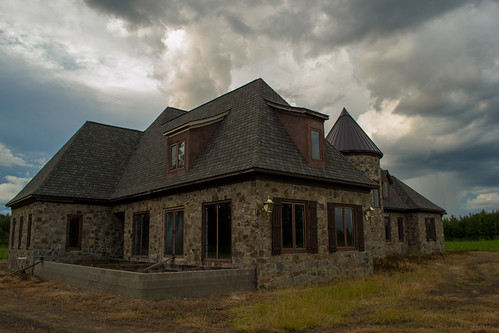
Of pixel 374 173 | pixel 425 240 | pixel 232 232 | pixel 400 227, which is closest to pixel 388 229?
pixel 400 227

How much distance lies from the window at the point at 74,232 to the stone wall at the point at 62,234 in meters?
0.15

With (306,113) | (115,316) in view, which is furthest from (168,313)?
(306,113)

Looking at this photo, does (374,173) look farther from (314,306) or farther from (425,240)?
(314,306)

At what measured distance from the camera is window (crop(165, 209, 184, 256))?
615 inches

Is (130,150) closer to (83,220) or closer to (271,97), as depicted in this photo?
(83,220)

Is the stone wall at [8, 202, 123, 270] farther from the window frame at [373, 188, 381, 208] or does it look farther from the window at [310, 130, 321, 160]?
the window frame at [373, 188, 381, 208]

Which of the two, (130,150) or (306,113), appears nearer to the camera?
(306,113)

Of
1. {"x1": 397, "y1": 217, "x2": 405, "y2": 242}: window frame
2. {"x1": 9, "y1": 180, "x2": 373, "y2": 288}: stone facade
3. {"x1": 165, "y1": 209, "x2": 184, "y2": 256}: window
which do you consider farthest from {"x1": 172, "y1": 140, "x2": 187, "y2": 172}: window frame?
{"x1": 397, "y1": 217, "x2": 405, "y2": 242}: window frame

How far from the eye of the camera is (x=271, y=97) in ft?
56.3

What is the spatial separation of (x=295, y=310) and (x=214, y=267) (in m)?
5.29

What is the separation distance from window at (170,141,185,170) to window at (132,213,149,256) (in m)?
2.96

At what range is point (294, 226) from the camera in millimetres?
13734

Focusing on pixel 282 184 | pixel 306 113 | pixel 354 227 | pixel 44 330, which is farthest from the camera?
pixel 354 227

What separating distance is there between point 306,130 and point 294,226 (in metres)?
3.77
